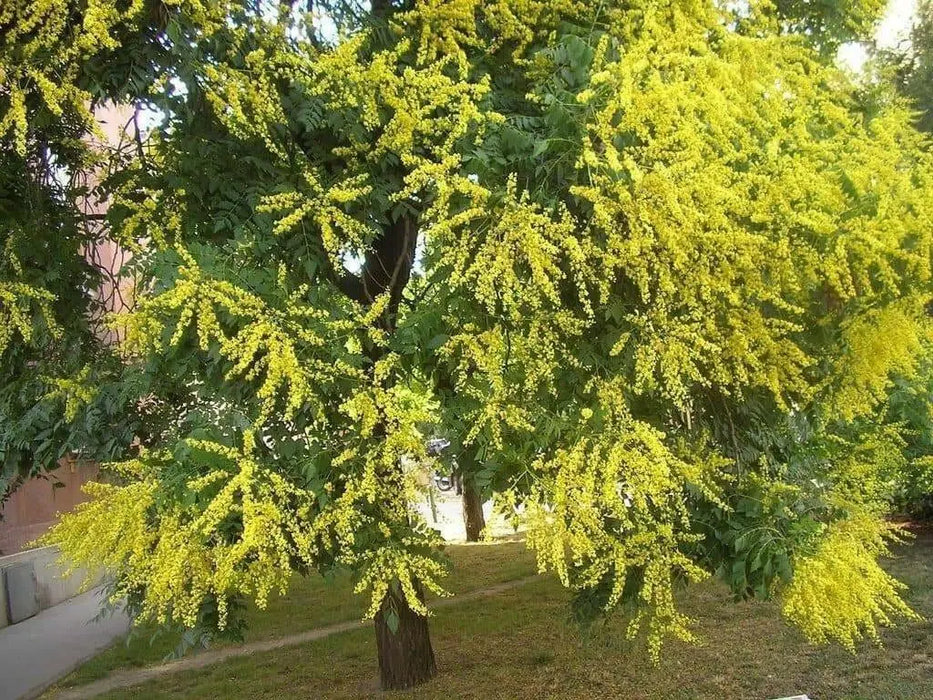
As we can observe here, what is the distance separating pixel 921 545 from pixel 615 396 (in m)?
8.49

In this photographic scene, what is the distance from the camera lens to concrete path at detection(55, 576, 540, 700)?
7.47 metres

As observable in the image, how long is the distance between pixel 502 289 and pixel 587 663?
14.5 ft

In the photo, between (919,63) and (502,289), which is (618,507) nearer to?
(502,289)

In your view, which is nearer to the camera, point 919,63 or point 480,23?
point 480,23

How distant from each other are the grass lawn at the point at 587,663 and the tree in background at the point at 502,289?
86.3 inches

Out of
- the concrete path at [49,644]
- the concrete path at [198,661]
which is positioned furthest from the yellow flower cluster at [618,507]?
the concrete path at [49,644]

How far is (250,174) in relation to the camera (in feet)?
13.8

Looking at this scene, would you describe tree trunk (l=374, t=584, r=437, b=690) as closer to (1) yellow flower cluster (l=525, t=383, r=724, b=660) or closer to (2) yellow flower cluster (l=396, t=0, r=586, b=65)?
(1) yellow flower cluster (l=525, t=383, r=724, b=660)

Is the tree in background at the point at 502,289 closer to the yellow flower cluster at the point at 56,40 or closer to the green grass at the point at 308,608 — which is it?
the yellow flower cluster at the point at 56,40

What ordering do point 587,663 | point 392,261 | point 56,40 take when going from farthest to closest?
point 587,663 → point 392,261 → point 56,40

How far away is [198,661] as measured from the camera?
26.7 feet

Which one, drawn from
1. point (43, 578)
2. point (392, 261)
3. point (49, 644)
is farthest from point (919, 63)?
point (43, 578)

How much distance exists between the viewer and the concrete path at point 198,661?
7.47 metres

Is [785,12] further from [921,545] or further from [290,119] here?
[921,545]
